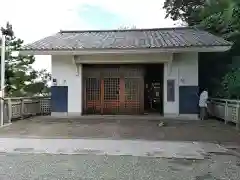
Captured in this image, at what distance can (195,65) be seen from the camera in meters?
18.1

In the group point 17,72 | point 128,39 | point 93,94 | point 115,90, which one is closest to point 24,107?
point 93,94

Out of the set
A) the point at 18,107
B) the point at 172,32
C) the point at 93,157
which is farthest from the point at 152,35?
Answer: the point at 93,157

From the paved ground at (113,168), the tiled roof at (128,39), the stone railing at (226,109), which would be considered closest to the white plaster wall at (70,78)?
the tiled roof at (128,39)

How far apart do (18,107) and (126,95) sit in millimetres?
5568

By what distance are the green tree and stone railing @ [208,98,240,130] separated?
14.5 m

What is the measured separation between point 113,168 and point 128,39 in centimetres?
1334

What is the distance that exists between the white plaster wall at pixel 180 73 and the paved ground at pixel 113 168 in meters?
9.77

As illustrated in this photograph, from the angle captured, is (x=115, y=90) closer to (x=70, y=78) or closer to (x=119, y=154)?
(x=70, y=78)

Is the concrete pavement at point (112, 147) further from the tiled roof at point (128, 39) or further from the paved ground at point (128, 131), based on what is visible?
the tiled roof at point (128, 39)

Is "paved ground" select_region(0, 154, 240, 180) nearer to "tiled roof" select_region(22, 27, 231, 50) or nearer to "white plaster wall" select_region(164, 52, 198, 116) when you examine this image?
"tiled roof" select_region(22, 27, 231, 50)

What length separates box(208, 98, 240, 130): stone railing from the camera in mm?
14102

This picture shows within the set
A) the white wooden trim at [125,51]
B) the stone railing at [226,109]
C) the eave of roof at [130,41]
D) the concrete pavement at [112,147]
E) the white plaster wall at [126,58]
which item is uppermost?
the eave of roof at [130,41]

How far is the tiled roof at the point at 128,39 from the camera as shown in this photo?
17.2 m

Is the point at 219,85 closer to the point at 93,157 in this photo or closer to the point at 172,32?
the point at 172,32
